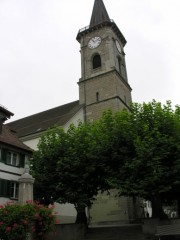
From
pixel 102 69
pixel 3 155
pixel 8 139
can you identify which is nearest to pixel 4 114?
pixel 8 139

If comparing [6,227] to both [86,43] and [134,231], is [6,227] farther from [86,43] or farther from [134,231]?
[86,43]

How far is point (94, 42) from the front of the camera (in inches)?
1633

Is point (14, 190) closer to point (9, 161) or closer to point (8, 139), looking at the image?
point (9, 161)

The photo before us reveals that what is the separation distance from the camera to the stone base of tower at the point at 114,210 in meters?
28.0

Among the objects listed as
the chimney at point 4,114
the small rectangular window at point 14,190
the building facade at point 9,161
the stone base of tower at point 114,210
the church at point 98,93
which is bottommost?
the stone base of tower at point 114,210

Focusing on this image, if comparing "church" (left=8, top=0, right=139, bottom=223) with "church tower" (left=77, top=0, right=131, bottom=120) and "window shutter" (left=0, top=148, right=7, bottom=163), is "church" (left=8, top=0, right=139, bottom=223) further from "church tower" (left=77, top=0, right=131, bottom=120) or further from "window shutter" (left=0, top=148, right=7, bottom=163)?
"window shutter" (left=0, top=148, right=7, bottom=163)

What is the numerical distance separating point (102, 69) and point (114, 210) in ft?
59.5

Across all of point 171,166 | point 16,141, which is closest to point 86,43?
point 16,141

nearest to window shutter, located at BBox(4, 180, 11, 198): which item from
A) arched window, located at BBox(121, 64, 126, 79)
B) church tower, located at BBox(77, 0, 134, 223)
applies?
church tower, located at BBox(77, 0, 134, 223)

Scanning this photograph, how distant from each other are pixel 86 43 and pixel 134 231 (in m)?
29.3

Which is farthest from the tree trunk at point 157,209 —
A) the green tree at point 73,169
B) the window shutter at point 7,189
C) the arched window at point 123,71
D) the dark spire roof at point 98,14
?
the dark spire roof at point 98,14

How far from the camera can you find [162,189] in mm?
17625

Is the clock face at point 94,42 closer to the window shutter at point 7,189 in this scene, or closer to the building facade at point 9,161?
the building facade at point 9,161

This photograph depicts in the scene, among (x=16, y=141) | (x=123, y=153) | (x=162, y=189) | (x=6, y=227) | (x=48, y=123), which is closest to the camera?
(x=6, y=227)
